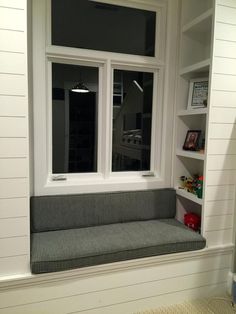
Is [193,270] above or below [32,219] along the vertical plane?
below

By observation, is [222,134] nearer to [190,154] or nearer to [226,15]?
[190,154]

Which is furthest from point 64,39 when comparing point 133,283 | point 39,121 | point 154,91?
point 133,283

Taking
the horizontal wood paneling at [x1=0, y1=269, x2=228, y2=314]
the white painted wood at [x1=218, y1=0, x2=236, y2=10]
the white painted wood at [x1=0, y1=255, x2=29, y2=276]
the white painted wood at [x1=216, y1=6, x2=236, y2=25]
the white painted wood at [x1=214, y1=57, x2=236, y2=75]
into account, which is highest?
the white painted wood at [x1=218, y1=0, x2=236, y2=10]

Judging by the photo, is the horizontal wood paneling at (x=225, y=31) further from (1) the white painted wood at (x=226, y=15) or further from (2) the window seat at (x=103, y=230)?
(2) the window seat at (x=103, y=230)

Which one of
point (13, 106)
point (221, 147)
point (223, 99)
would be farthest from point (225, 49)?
point (13, 106)

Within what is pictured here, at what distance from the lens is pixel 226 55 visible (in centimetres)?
209

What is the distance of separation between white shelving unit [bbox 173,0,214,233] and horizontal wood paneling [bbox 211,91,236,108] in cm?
25

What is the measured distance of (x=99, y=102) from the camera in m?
2.46

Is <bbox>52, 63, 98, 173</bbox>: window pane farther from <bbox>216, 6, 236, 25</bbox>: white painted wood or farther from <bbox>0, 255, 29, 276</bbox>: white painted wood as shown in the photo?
<bbox>216, 6, 236, 25</bbox>: white painted wood

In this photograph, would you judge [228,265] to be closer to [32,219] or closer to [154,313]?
[154,313]

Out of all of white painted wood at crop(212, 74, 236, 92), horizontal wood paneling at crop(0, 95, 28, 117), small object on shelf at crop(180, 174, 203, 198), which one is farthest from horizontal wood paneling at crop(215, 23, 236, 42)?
horizontal wood paneling at crop(0, 95, 28, 117)

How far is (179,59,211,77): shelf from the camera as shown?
2.15 m

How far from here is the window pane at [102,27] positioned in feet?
7.43

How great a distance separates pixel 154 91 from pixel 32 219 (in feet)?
5.24
